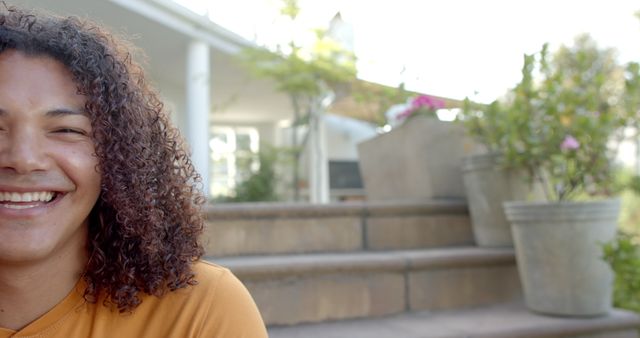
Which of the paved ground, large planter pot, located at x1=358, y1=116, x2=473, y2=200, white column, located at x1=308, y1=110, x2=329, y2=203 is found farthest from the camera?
white column, located at x1=308, y1=110, x2=329, y2=203

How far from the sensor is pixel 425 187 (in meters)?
3.46

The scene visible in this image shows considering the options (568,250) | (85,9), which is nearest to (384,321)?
(568,250)

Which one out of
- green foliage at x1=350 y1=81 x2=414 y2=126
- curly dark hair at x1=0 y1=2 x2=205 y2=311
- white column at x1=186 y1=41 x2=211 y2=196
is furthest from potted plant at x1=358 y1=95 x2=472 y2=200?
white column at x1=186 y1=41 x2=211 y2=196

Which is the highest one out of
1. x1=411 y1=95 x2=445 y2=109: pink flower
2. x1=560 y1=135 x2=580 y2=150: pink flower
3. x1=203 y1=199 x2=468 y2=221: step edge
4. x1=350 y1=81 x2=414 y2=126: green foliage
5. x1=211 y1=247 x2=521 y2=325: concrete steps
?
x1=350 y1=81 x2=414 y2=126: green foliage

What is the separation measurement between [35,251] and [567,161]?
2.27 metres

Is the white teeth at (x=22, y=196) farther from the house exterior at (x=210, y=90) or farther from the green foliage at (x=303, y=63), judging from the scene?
the green foliage at (x=303, y=63)

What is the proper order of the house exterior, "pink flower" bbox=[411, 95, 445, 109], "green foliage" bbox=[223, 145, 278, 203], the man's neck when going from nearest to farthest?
the man's neck
"pink flower" bbox=[411, 95, 445, 109]
the house exterior
"green foliage" bbox=[223, 145, 278, 203]

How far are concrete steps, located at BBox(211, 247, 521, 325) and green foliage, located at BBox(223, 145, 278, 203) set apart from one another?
3283 mm

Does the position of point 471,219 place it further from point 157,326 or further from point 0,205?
point 0,205

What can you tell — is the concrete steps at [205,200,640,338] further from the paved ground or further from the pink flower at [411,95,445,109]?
the pink flower at [411,95,445,109]

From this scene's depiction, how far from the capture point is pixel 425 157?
3.47m

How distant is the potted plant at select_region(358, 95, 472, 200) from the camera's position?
343 cm

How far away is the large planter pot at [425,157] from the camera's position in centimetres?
342

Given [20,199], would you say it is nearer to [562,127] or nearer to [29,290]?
[29,290]
